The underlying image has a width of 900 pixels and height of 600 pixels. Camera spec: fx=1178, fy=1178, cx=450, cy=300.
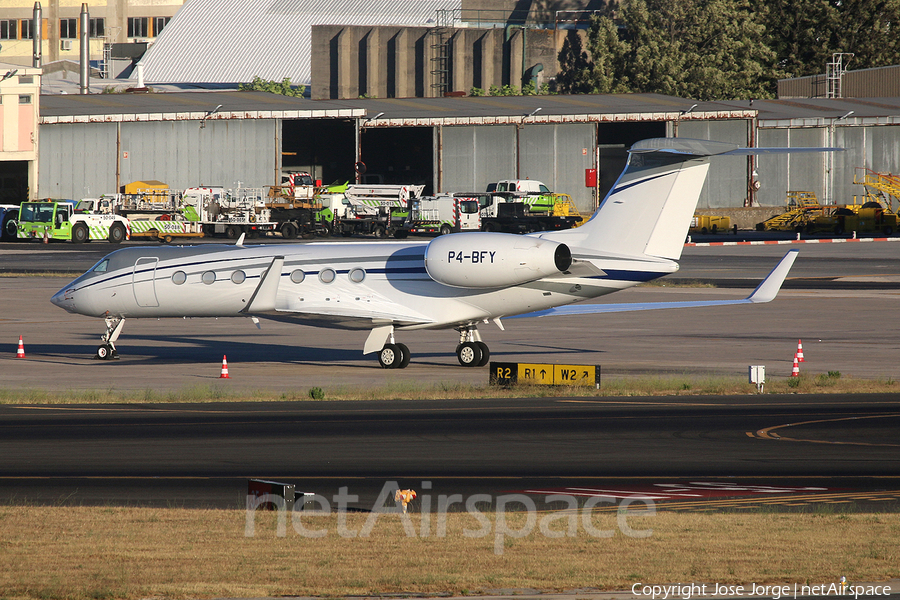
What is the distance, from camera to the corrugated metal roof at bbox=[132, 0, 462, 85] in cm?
13775

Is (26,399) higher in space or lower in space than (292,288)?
lower

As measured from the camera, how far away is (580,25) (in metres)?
147

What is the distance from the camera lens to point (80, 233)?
78.1 m

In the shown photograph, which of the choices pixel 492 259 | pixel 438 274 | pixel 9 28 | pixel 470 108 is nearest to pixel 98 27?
pixel 9 28

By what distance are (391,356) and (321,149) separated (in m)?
86.0

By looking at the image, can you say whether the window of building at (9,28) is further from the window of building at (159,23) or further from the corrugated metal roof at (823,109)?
the corrugated metal roof at (823,109)

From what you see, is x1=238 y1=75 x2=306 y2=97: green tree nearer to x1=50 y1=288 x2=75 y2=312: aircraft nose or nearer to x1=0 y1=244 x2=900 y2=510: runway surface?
x1=0 y1=244 x2=900 y2=510: runway surface

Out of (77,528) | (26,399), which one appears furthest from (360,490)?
(26,399)

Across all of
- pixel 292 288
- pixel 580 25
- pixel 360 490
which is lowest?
pixel 360 490

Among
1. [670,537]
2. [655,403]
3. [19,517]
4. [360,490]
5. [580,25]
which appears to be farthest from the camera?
[580,25]

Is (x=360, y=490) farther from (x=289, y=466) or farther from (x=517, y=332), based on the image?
(x=517, y=332)

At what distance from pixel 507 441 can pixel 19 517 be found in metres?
8.60

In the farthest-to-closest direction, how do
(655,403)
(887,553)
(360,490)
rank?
1. (655,403)
2. (360,490)
3. (887,553)

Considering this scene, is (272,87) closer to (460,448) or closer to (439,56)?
(439,56)
